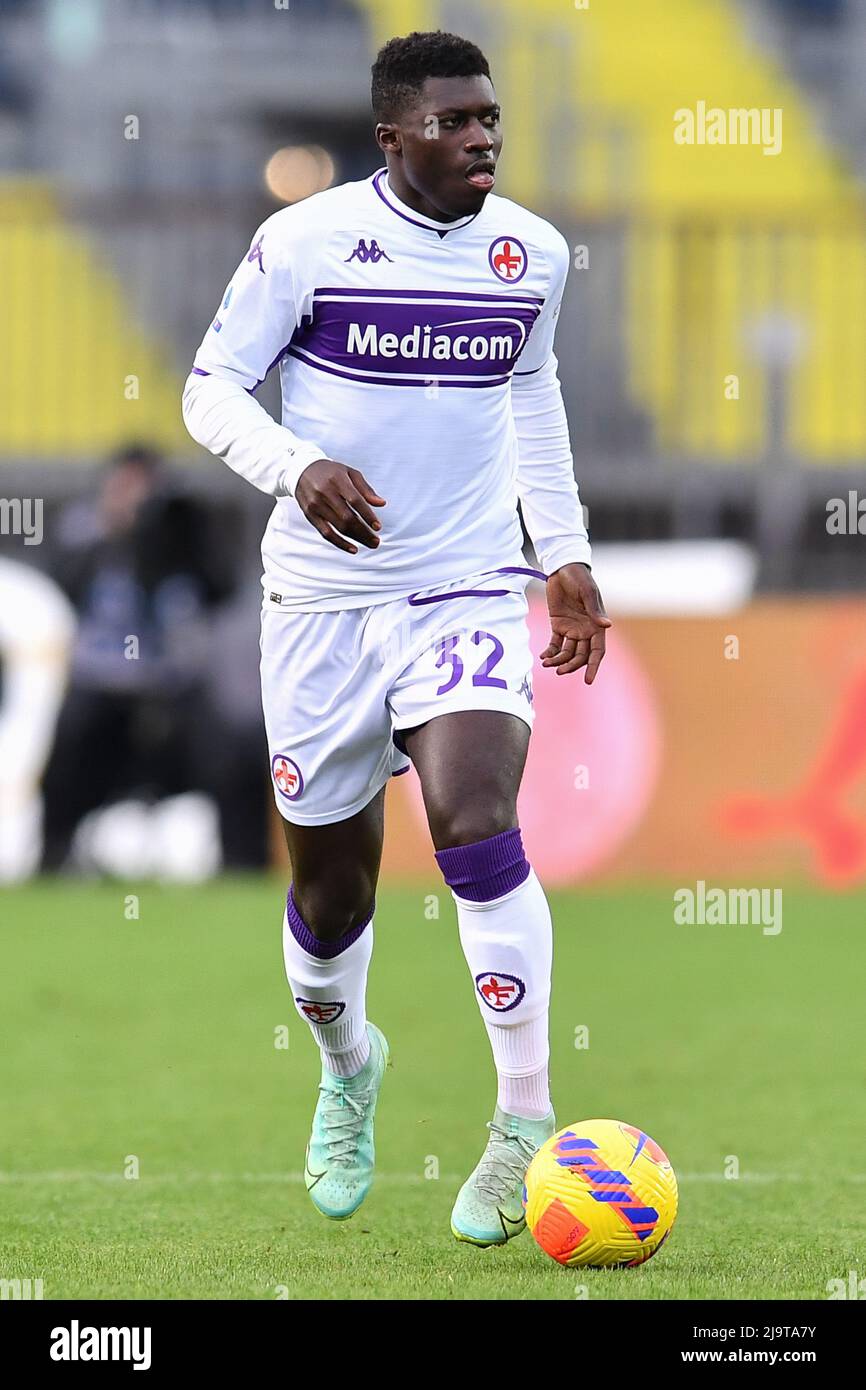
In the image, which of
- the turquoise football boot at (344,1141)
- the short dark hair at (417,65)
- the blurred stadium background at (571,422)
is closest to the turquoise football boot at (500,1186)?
the turquoise football boot at (344,1141)

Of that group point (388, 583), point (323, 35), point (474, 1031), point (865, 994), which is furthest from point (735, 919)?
point (323, 35)

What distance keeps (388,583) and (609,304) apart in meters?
10.2

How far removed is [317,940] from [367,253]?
1.62m

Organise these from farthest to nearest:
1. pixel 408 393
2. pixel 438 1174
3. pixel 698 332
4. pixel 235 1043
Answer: pixel 698 332 → pixel 235 1043 → pixel 438 1174 → pixel 408 393

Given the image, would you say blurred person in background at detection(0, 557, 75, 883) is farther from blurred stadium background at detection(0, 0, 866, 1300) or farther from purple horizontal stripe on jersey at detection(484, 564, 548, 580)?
purple horizontal stripe on jersey at detection(484, 564, 548, 580)

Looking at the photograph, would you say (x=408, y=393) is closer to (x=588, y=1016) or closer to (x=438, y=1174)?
(x=438, y=1174)

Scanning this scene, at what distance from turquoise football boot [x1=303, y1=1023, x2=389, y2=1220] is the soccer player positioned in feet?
0.03

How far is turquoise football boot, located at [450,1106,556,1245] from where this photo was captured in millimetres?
4715

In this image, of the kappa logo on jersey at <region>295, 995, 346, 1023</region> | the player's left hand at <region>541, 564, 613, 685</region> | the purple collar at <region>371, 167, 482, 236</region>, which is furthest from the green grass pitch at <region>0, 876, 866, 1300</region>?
the purple collar at <region>371, 167, 482, 236</region>

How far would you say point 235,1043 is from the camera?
333 inches
